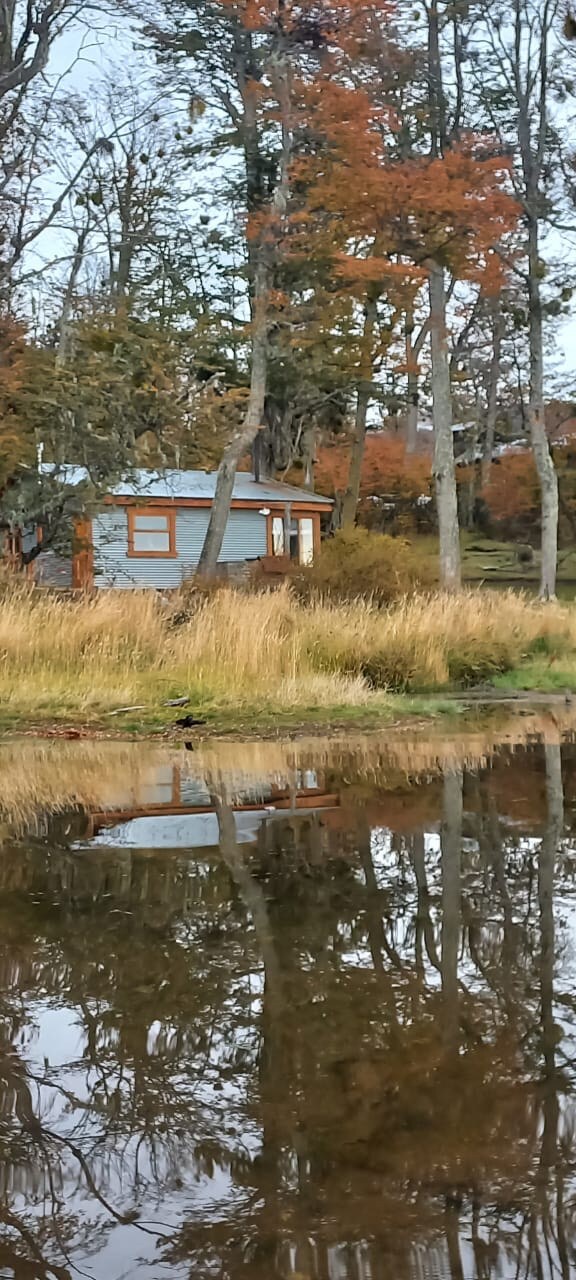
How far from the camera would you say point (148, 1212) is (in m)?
2.77

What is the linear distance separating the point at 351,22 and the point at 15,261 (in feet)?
27.6

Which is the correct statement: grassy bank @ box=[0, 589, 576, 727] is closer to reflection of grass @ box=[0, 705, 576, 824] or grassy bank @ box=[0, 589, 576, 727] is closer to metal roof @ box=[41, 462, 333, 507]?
reflection of grass @ box=[0, 705, 576, 824]

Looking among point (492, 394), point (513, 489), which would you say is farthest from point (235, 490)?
point (513, 489)

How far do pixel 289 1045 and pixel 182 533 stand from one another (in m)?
28.7

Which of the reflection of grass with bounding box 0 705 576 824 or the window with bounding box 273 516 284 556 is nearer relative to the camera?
the reflection of grass with bounding box 0 705 576 824

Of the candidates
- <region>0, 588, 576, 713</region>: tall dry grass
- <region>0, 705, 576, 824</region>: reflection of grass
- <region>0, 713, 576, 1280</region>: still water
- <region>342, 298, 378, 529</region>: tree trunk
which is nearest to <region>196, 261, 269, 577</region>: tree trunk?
<region>342, 298, 378, 529</region>: tree trunk

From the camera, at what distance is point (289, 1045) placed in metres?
3.67

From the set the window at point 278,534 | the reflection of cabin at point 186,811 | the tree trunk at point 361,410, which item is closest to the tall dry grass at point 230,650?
the reflection of cabin at point 186,811

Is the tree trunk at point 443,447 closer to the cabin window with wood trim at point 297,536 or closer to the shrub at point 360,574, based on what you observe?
the shrub at point 360,574

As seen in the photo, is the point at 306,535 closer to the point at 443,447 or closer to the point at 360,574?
the point at 443,447

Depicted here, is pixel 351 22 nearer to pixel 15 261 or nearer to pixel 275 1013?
pixel 15 261

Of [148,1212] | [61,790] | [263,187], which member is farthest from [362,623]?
[263,187]

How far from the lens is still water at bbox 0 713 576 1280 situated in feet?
8.75

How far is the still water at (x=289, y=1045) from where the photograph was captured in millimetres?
2666
